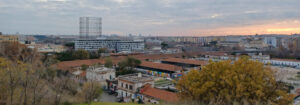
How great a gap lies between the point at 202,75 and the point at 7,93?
192 inches

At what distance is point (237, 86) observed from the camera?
17.2 ft

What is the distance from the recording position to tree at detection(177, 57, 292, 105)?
5.23 meters

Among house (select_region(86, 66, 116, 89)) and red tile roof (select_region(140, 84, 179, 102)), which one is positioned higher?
house (select_region(86, 66, 116, 89))

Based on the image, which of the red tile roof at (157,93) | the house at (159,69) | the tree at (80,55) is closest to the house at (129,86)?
the red tile roof at (157,93)

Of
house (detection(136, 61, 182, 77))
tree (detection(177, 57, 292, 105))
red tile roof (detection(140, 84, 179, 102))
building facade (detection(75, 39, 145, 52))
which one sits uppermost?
building facade (detection(75, 39, 145, 52))

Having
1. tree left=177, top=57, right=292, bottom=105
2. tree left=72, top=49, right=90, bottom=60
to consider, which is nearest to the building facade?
tree left=72, top=49, right=90, bottom=60

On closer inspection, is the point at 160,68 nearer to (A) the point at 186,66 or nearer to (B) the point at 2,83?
(A) the point at 186,66

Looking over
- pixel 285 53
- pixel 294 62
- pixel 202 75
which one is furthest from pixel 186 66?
pixel 285 53

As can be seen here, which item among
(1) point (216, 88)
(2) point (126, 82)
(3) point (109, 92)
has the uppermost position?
(1) point (216, 88)

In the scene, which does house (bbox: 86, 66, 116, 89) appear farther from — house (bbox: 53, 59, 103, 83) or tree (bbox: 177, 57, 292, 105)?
tree (bbox: 177, 57, 292, 105)

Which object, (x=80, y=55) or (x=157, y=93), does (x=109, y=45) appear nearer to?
(x=80, y=55)

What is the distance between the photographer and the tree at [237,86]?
5234mm

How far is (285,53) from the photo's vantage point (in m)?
25.9

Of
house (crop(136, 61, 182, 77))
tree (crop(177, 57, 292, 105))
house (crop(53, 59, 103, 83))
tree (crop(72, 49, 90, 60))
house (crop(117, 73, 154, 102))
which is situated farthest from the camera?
tree (crop(72, 49, 90, 60))
